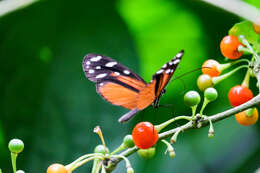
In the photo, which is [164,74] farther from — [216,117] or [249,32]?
[249,32]

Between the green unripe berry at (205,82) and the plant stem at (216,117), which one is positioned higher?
the green unripe berry at (205,82)

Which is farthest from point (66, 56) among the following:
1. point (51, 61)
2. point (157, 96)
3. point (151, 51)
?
point (157, 96)

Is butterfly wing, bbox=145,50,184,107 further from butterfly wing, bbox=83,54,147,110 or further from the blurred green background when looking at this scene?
the blurred green background

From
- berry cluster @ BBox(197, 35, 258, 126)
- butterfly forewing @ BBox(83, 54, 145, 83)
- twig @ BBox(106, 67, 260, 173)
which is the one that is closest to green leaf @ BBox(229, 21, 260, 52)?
berry cluster @ BBox(197, 35, 258, 126)

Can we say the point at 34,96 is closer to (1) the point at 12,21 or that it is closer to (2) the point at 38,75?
(2) the point at 38,75

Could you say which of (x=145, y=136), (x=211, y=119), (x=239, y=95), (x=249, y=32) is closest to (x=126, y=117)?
(x=145, y=136)

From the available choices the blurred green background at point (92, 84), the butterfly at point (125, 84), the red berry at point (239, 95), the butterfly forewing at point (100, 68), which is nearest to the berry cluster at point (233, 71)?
the red berry at point (239, 95)

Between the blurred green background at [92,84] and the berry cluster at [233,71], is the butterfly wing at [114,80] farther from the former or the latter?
the blurred green background at [92,84]
